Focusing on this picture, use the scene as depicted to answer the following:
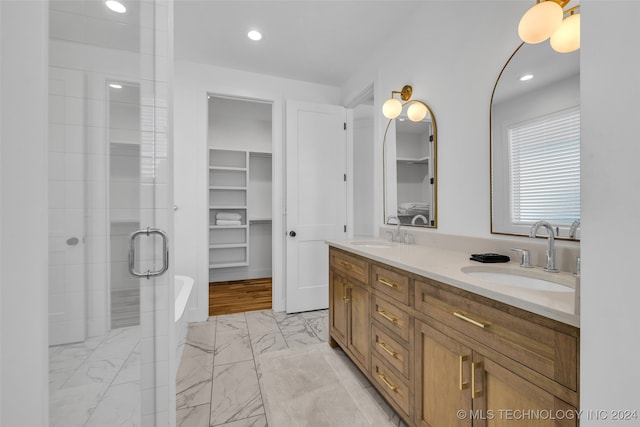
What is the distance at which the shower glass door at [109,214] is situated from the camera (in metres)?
0.86

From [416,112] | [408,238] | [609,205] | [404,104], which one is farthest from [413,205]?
[609,205]

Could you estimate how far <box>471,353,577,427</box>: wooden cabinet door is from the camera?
2.37 feet

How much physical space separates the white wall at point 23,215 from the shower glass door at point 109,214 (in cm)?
3

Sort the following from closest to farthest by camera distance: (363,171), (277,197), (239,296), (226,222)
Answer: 1. (277,197)
2. (363,171)
3. (239,296)
4. (226,222)

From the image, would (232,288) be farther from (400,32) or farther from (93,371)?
(400,32)

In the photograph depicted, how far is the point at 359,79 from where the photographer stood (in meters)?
3.00

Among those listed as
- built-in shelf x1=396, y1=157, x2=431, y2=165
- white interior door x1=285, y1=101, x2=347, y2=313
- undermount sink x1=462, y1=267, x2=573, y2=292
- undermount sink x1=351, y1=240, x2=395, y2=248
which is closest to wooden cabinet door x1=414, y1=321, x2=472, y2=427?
undermount sink x1=462, y1=267, x2=573, y2=292

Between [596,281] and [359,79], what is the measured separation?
296 cm

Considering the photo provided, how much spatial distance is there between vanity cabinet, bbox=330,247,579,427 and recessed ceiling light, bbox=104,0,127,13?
5.07ft

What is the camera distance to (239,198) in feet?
14.4

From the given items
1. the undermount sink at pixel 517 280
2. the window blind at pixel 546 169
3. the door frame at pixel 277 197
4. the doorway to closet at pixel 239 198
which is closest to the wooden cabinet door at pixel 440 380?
the undermount sink at pixel 517 280

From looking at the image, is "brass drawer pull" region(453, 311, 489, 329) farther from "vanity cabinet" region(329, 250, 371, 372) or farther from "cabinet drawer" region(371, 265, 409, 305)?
"vanity cabinet" region(329, 250, 371, 372)

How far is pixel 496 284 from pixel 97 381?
1.42m

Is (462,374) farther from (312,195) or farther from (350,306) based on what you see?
(312,195)
